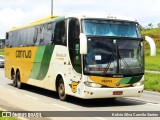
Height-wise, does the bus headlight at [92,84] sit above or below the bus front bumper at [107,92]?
above

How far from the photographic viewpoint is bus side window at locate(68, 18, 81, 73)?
1541 centimetres

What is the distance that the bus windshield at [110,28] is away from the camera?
15359mm

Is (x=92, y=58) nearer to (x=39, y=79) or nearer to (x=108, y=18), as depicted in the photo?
(x=108, y=18)

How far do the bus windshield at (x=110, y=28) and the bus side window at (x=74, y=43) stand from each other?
0.40 m

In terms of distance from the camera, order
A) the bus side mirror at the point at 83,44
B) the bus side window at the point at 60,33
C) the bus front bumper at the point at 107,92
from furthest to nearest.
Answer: the bus side window at the point at 60,33
the bus front bumper at the point at 107,92
the bus side mirror at the point at 83,44

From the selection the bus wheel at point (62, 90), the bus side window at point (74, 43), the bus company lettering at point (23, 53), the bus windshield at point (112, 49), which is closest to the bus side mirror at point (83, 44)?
the bus windshield at point (112, 49)

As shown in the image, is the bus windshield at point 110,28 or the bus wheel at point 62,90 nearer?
the bus windshield at point 110,28

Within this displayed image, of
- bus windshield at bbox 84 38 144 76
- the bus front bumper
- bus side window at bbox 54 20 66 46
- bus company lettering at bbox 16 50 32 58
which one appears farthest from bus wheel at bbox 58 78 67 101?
bus company lettering at bbox 16 50 32 58

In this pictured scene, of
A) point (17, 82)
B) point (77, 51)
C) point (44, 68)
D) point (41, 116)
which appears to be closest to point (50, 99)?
point (44, 68)

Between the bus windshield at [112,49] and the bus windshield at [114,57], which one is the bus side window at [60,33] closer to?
the bus windshield at [112,49]

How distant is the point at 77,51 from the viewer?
15.5 metres

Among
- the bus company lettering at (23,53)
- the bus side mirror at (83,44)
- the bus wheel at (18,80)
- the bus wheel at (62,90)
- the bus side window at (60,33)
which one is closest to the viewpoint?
the bus side mirror at (83,44)

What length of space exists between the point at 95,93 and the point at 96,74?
2.12ft

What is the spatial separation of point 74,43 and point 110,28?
140 cm
